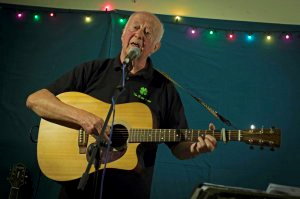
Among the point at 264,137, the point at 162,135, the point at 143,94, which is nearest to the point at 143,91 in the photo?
the point at 143,94

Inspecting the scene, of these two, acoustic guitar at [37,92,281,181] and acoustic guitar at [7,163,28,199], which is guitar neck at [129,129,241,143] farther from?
acoustic guitar at [7,163,28,199]

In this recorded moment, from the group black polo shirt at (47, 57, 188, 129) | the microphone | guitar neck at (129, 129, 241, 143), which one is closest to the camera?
the microphone

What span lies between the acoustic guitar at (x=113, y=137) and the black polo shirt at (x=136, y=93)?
0.07 meters

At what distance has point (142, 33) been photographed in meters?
2.29

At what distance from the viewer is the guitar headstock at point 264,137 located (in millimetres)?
1798

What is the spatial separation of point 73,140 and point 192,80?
1.15m

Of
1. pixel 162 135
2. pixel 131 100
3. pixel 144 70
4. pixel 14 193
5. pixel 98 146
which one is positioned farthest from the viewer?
pixel 14 193

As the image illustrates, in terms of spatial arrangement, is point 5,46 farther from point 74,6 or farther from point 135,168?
point 135,168

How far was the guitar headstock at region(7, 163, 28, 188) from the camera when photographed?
2.54 metres

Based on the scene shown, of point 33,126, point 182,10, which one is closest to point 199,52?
point 182,10

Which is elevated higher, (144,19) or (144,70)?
(144,19)

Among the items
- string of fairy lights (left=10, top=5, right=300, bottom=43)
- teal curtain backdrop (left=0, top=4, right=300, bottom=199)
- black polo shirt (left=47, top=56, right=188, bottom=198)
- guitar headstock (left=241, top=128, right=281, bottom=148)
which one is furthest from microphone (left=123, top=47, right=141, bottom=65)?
string of fairy lights (left=10, top=5, right=300, bottom=43)

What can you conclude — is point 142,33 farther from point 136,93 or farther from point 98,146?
point 98,146

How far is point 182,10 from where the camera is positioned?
300 centimetres
